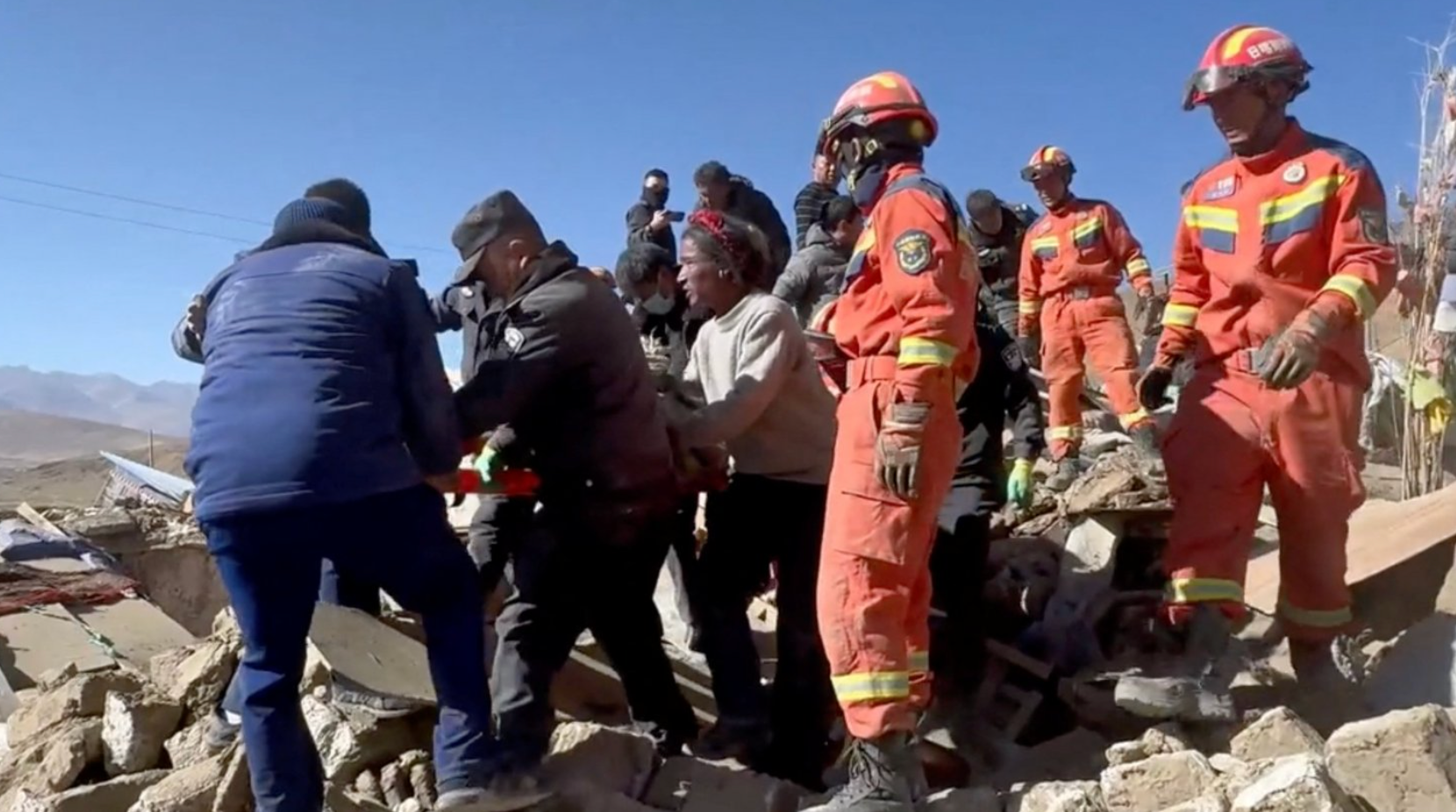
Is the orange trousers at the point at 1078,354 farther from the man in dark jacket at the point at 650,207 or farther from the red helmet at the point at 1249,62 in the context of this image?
the red helmet at the point at 1249,62

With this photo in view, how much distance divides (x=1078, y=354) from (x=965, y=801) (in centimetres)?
468

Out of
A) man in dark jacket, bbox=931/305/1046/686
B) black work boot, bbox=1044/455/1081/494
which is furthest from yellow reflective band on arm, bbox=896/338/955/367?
black work boot, bbox=1044/455/1081/494

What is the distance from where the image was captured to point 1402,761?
10.1 ft

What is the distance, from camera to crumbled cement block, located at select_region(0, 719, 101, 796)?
13.6 feet

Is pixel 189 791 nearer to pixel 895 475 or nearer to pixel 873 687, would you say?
pixel 873 687

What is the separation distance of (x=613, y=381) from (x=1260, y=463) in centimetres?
189

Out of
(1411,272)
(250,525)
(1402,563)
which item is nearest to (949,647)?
(1402,563)

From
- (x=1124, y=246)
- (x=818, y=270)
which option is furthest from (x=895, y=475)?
(x=1124, y=246)

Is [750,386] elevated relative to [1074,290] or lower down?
lower down

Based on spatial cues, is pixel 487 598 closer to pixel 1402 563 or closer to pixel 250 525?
pixel 250 525

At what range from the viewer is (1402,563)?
4.52m

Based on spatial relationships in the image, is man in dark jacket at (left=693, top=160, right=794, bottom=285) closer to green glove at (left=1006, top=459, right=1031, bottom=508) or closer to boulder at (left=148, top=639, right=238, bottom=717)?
green glove at (left=1006, top=459, right=1031, bottom=508)

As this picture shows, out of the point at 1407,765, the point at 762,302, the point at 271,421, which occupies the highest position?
the point at 762,302

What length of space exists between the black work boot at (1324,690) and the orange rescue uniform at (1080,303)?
→ 344 centimetres
